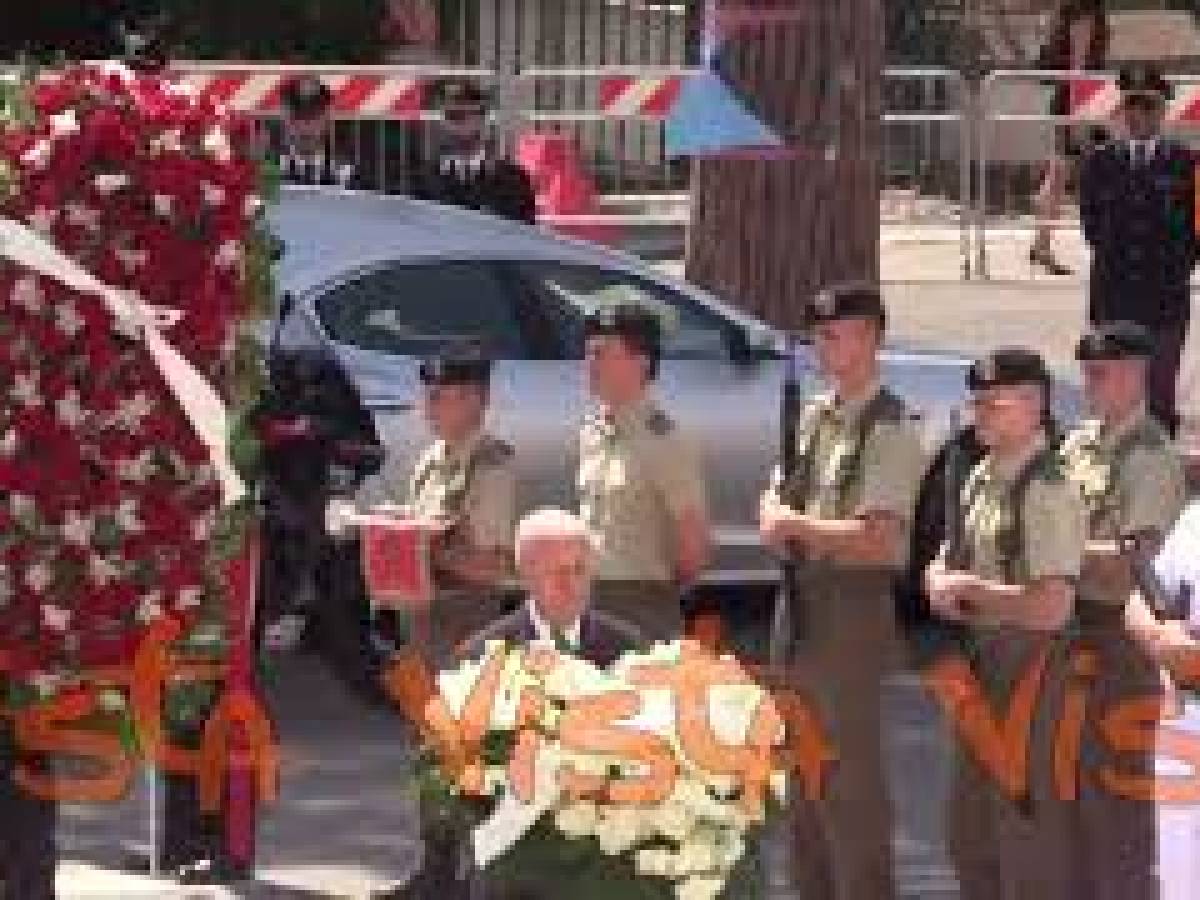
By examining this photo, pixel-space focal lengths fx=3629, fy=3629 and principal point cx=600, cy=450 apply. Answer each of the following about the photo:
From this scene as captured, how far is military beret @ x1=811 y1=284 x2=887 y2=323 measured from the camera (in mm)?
8609

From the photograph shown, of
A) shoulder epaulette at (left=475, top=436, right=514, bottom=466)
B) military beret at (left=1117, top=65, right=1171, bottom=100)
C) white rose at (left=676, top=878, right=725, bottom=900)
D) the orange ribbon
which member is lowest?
the orange ribbon

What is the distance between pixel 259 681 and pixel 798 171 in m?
3.81

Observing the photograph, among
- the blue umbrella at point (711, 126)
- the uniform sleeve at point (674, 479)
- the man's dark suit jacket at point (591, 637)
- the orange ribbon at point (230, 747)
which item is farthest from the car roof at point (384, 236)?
the man's dark suit jacket at point (591, 637)

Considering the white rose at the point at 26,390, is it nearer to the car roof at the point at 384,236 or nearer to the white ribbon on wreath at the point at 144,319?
the white ribbon on wreath at the point at 144,319

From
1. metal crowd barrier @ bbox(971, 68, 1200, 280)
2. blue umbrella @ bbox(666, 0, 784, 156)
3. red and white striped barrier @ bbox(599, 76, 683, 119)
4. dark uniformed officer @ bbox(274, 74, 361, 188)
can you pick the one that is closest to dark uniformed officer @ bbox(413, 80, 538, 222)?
dark uniformed officer @ bbox(274, 74, 361, 188)

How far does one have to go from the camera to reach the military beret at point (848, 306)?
8.61 m

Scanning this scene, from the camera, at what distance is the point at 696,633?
12539mm

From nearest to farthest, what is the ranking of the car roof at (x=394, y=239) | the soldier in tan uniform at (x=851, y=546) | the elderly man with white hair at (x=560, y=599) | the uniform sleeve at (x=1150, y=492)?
the elderly man with white hair at (x=560, y=599) < the uniform sleeve at (x=1150, y=492) < the soldier in tan uniform at (x=851, y=546) < the car roof at (x=394, y=239)

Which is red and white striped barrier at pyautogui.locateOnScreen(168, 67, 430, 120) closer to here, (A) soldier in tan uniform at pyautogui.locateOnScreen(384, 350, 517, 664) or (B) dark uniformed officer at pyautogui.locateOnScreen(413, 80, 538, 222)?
(B) dark uniformed officer at pyautogui.locateOnScreen(413, 80, 538, 222)

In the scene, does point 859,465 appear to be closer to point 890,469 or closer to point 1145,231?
point 890,469

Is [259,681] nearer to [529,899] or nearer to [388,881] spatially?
[388,881]

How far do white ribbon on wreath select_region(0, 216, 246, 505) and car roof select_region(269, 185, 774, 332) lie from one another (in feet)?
19.3

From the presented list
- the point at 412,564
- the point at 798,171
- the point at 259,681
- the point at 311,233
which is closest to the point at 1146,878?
the point at 412,564

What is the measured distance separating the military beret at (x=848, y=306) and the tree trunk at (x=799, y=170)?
573 cm
